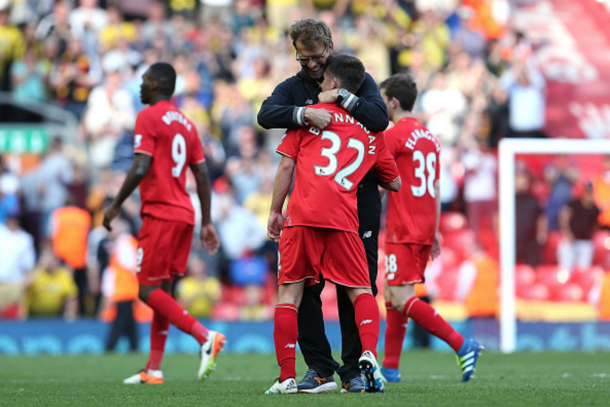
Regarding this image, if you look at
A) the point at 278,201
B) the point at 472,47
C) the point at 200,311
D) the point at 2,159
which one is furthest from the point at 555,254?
the point at 2,159

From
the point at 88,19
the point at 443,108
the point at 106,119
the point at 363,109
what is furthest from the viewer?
the point at 88,19

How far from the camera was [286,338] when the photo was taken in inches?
207

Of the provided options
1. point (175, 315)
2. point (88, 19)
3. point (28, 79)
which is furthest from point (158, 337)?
point (88, 19)

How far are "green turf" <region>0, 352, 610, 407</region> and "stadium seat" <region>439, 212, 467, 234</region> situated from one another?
2.74 metres

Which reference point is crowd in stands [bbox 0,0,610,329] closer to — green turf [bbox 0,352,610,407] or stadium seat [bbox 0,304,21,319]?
stadium seat [bbox 0,304,21,319]

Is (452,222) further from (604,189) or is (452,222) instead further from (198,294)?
(198,294)

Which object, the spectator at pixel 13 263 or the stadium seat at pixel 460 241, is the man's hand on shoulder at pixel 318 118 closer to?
the stadium seat at pixel 460 241

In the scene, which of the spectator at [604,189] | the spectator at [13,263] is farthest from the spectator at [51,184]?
the spectator at [604,189]

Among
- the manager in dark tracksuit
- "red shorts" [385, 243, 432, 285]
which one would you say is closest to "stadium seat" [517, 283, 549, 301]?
"red shorts" [385, 243, 432, 285]

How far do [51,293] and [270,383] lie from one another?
6823 millimetres

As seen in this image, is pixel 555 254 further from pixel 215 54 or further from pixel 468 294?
pixel 215 54

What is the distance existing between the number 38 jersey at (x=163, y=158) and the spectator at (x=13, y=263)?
6316 millimetres

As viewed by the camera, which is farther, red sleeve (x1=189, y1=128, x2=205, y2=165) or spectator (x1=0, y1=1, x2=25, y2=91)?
spectator (x1=0, y1=1, x2=25, y2=91)

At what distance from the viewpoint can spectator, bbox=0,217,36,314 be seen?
498 inches
